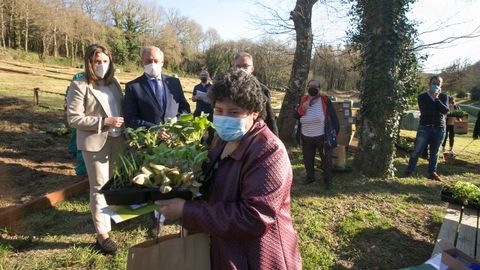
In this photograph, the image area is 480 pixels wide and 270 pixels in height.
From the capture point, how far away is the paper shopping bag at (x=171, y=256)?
4.69ft

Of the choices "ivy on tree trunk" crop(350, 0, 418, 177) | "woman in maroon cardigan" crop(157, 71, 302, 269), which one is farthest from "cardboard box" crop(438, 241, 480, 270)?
"ivy on tree trunk" crop(350, 0, 418, 177)

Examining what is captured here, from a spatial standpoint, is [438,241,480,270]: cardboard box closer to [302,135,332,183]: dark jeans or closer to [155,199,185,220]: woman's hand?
[155,199,185,220]: woman's hand

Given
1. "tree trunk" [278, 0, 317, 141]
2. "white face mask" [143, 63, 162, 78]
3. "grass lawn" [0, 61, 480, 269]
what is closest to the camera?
"grass lawn" [0, 61, 480, 269]

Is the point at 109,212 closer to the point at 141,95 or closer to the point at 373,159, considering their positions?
the point at 141,95

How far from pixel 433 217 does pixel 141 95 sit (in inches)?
177

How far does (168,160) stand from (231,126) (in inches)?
14.4

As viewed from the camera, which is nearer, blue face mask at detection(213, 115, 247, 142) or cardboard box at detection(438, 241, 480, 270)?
blue face mask at detection(213, 115, 247, 142)

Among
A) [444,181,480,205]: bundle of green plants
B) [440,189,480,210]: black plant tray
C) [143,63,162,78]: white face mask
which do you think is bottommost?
[440,189,480,210]: black plant tray

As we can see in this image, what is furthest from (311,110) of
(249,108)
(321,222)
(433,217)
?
(249,108)

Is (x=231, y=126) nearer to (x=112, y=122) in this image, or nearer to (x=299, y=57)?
(x=112, y=122)

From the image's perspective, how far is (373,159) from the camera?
670cm

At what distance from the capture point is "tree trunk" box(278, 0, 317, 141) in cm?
855

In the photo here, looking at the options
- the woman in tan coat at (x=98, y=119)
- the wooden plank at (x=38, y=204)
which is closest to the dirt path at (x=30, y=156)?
the wooden plank at (x=38, y=204)

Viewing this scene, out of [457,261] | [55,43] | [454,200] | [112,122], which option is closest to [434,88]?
[454,200]
